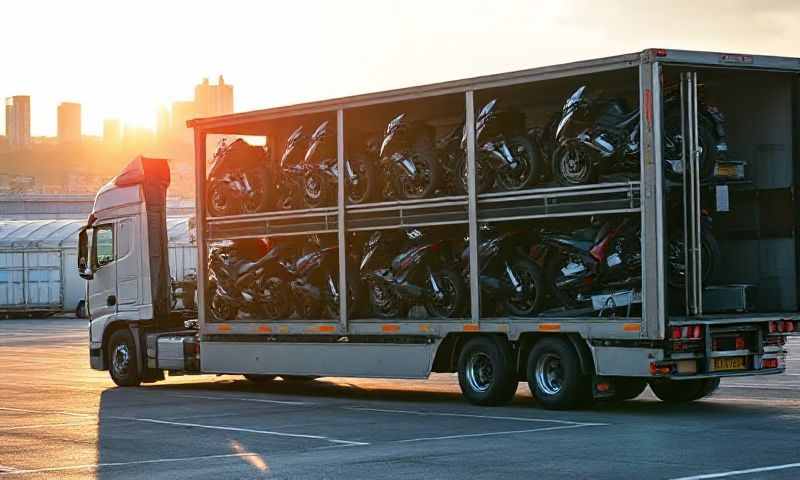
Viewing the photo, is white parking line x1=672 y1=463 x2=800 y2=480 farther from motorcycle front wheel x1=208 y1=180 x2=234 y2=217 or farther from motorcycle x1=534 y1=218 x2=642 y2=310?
motorcycle front wheel x1=208 y1=180 x2=234 y2=217

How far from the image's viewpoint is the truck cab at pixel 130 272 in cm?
2320

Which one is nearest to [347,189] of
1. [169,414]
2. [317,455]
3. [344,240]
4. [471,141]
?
Answer: [344,240]

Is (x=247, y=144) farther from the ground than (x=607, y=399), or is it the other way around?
(x=247, y=144)

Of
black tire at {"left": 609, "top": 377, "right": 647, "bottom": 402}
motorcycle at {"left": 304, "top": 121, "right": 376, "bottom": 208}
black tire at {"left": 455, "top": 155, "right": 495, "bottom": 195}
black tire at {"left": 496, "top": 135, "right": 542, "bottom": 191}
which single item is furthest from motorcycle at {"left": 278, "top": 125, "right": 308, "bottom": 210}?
black tire at {"left": 609, "top": 377, "right": 647, "bottom": 402}

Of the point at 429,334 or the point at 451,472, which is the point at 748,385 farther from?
the point at 451,472

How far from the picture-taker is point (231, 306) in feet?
71.5

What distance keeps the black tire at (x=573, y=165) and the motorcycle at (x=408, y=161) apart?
78.1 inches

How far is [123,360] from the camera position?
23.5 meters

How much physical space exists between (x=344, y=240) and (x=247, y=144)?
296cm

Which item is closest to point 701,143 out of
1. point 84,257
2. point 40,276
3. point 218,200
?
point 218,200

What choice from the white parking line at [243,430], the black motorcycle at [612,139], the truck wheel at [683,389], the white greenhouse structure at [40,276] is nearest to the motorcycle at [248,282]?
the white parking line at [243,430]

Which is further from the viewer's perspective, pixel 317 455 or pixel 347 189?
pixel 347 189

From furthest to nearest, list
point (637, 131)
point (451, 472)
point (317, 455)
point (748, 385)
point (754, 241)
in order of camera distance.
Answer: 1. point (748, 385)
2. point (754, 241)
3. point (637, 131)
4. point (317, 455)
5. point (451, 472)

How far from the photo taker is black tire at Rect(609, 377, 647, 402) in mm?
17859
